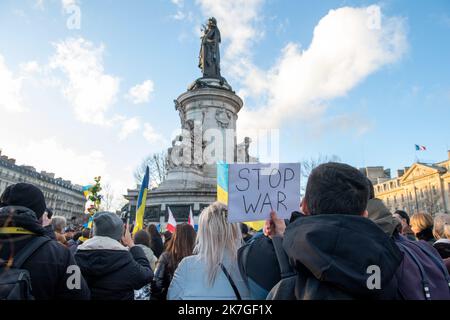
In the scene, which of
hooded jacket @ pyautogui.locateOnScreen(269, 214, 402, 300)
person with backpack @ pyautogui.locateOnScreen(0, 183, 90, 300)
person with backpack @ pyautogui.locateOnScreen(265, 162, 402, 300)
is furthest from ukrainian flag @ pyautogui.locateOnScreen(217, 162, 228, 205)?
hooded jacket @ pyautogui.locateOnScreen(269, 214, 402, 300)

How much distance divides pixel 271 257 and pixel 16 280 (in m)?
1.65

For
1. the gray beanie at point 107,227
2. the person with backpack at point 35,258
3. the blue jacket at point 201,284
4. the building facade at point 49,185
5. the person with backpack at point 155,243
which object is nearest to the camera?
the person with backpack at point 35,258

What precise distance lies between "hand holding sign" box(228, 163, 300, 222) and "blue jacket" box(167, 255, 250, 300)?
0.69m

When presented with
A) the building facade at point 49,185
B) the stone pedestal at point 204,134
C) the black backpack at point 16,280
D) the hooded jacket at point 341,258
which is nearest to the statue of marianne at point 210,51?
the stone pedestal at point 204,134

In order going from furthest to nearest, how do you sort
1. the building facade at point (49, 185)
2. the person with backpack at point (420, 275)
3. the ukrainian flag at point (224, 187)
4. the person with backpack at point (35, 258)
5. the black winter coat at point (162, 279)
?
the building facade at point (49, 185)
the ukrainian flag at point (224, 187)
the black winter coat at point (162, 279)
the person with backpack at point (35, 258)
the person with backpack at point (420, 275)

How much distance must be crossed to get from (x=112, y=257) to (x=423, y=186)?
70.1 metres

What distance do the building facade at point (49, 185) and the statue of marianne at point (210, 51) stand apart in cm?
4331

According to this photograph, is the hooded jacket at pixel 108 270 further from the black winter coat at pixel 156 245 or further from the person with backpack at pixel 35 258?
the black winter coat at pixel 156 245

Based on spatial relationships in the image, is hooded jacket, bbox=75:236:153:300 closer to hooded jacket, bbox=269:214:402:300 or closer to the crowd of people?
the crowd of people

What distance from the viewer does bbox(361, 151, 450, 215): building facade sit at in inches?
2218

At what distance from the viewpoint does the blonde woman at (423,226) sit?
463cm

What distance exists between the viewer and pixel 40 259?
238 centimetres

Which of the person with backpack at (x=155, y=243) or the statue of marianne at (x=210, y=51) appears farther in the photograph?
the statue of marianne at (x=210, y=51)
